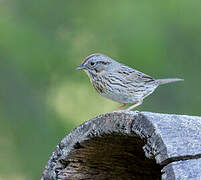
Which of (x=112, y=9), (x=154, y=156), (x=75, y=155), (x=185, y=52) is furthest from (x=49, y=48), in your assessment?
(x=154, y=156)

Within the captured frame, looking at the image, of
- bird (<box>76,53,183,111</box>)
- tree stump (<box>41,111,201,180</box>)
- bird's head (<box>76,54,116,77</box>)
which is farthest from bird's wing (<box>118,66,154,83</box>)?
tree stump (<box>41,111,201,180</box>)

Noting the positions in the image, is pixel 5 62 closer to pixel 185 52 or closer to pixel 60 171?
pixel 185 52

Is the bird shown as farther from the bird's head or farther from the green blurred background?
the green blurred background

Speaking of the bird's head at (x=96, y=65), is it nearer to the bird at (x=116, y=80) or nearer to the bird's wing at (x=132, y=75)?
the bird at (x=116, y=80)

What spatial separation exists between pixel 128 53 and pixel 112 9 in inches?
26.3

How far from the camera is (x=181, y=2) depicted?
285 inches

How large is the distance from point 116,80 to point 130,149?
2296 millimetres

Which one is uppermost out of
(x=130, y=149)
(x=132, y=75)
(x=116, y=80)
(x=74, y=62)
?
(x=74, y=62)

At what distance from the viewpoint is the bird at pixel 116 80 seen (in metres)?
5.71

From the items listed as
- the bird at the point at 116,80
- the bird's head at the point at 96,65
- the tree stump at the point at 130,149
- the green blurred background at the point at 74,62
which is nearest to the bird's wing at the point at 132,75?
the bird at the point at 116,80

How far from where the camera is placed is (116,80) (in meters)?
5.82

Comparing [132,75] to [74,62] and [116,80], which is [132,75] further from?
[74,62]

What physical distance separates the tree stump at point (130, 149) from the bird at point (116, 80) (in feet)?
6.44

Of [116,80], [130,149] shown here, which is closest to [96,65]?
[116,80]
